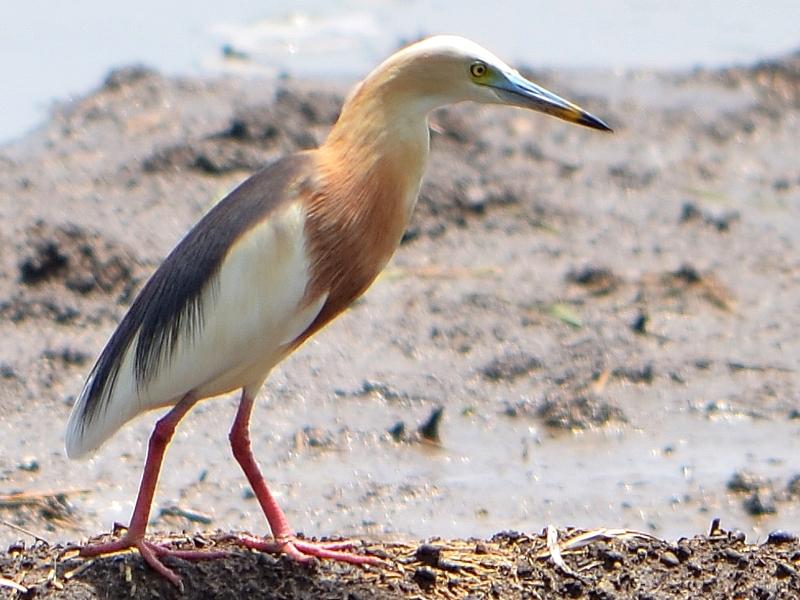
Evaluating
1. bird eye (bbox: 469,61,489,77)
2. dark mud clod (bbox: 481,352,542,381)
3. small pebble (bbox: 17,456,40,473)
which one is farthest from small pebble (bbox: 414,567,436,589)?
dark mud clod (bbox: 481,352,542,381)

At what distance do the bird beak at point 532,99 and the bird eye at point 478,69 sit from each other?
54mm

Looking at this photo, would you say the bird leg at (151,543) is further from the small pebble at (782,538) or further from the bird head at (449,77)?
the small pebble at (782,538)

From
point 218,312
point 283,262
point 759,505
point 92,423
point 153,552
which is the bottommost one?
point 759,505

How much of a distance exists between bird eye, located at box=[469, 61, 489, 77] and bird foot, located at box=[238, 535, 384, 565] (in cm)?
151

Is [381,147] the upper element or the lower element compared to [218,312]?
upper

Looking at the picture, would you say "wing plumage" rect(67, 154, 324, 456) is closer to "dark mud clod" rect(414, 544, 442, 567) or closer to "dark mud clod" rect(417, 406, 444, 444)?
"dark mud clod" rect(414, 544, 442, 567)

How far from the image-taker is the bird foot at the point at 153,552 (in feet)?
17.3

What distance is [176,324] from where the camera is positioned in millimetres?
5469

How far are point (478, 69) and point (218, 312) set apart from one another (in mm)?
1080

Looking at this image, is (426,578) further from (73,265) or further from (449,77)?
(73,265)

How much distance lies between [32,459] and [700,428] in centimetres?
279

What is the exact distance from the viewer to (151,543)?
212 inches

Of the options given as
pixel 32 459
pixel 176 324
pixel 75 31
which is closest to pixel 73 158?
pixel 75 31

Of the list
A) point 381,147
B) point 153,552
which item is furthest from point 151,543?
point 381,147
